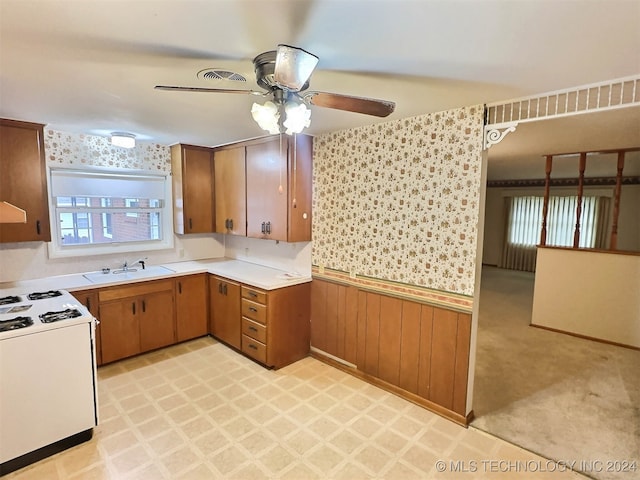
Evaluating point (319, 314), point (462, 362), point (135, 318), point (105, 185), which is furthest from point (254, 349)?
point (105, 185)

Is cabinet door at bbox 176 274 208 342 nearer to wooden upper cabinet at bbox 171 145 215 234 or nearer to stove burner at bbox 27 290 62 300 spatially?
wooden upper cabinet at bbox 171 145 215 234

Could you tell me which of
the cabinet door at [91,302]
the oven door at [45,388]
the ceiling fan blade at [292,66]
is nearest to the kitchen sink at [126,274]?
the cabinet door at [91,302]

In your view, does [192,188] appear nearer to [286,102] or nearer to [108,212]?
[108,212]

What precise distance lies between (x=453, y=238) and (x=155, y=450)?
2.52m

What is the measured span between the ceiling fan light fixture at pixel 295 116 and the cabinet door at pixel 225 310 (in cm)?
235

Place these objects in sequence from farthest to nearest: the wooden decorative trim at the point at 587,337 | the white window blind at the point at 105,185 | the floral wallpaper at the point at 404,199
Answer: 1. the wooden decorative trim at the point at 587,337
2. the white window blind at the point at 105,185
3. the floral wallpaper at the point at 404,199

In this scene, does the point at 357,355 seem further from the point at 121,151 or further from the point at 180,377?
the point at 121,151

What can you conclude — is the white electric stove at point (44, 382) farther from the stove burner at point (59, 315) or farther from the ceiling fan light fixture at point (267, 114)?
the ceiling fan light fixture at point (267, 114)

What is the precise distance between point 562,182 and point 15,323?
922cm

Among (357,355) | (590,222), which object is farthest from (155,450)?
(590,222)

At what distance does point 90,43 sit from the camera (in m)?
1.47

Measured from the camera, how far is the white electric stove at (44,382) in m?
2.03

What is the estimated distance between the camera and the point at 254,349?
3.43 m

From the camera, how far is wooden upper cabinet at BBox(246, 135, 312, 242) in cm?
331
